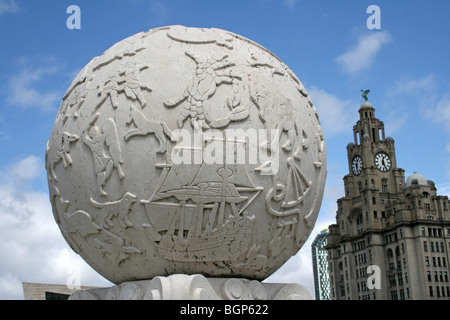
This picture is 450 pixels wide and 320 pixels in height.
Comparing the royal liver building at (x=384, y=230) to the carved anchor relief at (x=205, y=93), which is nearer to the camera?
the carved anchor relief at (x=205, y=93)

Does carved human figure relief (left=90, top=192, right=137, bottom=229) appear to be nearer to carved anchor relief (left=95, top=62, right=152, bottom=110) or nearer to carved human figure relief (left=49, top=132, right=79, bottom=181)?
carved human figure relief (left=49, top=132, right=79, bottom=181)

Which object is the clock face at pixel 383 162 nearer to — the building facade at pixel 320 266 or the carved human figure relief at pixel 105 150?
the building facade at pixel 320 266

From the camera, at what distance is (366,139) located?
7031 cm

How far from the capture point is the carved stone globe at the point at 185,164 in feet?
19.5

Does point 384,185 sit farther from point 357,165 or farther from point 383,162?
point 357,165

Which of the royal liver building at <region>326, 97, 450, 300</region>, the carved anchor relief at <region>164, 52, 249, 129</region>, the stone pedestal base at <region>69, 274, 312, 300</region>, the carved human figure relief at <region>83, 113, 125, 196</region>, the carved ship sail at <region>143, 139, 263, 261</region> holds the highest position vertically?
the royal liver building at <region>326, 97, 450, 300</region>

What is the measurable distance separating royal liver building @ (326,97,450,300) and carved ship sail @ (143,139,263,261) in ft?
192

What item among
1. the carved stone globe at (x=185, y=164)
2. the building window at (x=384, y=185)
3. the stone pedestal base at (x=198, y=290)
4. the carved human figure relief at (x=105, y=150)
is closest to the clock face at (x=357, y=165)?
the building window at (x=384, y=185)

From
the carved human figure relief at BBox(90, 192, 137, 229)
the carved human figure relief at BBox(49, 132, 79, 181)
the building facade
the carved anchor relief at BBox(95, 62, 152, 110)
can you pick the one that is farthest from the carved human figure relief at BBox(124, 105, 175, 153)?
the building facade

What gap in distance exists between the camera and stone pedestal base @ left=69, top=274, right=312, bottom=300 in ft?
19.2

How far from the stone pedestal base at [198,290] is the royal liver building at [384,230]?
188ft
